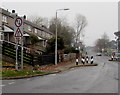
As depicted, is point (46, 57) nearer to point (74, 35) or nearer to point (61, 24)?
point (61, 24)

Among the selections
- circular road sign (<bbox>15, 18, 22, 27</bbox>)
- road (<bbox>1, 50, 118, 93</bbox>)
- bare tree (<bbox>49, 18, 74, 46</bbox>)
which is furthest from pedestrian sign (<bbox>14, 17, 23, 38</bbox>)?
bare tree (<bbox>49, 18, 74, 46</bbox>)

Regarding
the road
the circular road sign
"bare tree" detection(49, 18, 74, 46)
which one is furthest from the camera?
"bare tree" detection(49, 18, 74, 46)

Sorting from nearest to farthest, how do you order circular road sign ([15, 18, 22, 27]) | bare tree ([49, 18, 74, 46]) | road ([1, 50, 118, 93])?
road ([1, 50, 118, 93]) → circular road sign ([15, 18, 22, 27]) → bare tree ([49, 18, 74, 46])

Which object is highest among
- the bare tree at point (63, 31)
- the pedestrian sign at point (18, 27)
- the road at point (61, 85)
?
the bare tree at point (63, 31)

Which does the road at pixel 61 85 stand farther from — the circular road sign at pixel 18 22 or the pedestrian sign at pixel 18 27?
the circular road sign at pixel 18 22

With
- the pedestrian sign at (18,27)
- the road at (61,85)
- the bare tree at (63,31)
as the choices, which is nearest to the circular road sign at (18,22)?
the pedestrian sign at (18,27)

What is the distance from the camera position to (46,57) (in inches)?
920

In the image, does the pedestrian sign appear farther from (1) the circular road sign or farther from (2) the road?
(2) the road

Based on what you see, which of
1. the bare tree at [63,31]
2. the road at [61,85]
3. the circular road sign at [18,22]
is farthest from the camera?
the bare tree at [63,31]

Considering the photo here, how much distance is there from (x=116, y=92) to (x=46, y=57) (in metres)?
16.0

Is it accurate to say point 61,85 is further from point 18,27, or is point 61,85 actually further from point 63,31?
point 63,31

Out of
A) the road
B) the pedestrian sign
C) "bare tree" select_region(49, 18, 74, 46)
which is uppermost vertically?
"bare tree" select_region(49, 18, 74, 46)

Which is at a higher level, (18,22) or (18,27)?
(18,22)

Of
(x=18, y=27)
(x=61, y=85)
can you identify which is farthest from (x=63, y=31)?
(x=61, y=85)
